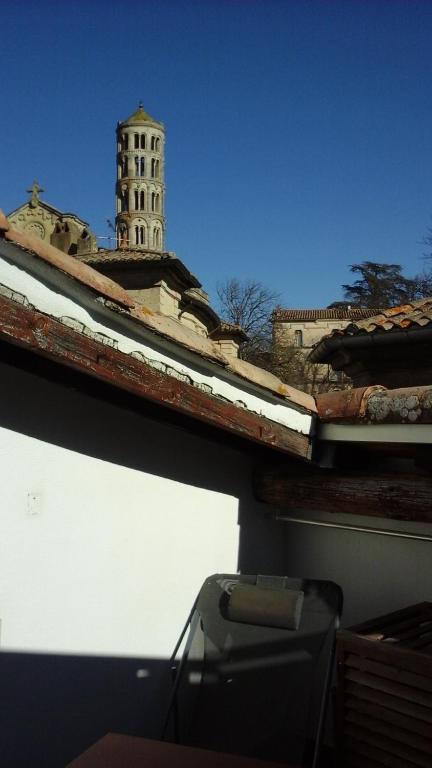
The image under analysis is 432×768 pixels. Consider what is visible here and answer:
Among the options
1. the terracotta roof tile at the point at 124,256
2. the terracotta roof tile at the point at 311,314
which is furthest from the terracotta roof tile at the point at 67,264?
the terracotta roof tile at the point at 311,314

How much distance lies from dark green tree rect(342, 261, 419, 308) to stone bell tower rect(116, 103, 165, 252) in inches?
1155

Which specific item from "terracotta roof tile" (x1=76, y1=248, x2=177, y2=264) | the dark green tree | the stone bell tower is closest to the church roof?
the stone bell tower

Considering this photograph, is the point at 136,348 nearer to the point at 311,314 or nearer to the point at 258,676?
the point at 258,676

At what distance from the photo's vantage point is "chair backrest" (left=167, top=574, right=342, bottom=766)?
9.87ft

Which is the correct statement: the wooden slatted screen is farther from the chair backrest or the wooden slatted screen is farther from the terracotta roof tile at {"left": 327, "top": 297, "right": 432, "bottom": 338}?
the terracotta roof tile at {"left": 327, "top": 297, "right": 432, "bottom": 338}

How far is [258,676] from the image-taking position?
3166 millimetres

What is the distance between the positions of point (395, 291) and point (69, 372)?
41997 millimetres

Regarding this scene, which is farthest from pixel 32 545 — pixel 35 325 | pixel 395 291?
pixel 395 291

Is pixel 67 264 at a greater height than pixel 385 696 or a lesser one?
greater

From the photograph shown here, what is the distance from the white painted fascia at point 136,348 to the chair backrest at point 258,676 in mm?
1027

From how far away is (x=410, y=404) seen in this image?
8.57ft

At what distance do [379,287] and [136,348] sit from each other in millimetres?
42708

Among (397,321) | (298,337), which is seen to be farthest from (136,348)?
(298,337)

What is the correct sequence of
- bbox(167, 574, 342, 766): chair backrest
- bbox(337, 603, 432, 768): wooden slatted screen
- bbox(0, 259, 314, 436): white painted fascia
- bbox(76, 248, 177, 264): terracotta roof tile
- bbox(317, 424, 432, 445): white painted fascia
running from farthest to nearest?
1. bbox(76, 248, 177, 264): terracotta roof tile
2. bbox(167, 574, 342, 766): chair backrest
3. bbox(317, 424, 432, 445): white painted fascia
4. bbox(337, 603, 432, 768): wooden slatted screen
5. bbox(0, 259, 314, 436): white painted fascia
